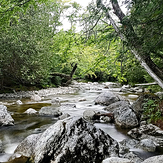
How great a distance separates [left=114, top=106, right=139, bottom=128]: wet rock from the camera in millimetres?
5852

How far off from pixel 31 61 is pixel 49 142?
1065cm

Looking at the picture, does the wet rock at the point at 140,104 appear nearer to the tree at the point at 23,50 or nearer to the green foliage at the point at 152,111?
the green foliage at the point at 152,111

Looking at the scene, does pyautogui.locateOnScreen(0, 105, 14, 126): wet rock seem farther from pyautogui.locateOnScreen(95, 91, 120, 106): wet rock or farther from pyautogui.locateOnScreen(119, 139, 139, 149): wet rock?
pyautogui.locateOnScreen(95, 91, 120, 106): wet rock

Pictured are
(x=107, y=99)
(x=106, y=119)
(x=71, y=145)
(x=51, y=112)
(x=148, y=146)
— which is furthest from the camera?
(x=107, y=99)

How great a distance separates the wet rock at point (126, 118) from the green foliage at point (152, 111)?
47 cm

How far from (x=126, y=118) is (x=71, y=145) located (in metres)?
3.36

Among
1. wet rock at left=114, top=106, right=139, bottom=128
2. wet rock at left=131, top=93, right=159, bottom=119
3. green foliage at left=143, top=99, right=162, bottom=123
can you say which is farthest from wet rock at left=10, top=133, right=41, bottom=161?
wet rock at left=131, top=93, right=159, bottom=119

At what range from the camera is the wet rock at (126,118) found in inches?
230

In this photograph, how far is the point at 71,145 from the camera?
325 cm

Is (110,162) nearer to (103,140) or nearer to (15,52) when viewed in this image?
(103,140)

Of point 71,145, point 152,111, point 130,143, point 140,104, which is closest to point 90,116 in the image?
point 140,104

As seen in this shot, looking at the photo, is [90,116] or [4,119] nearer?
[4,119]

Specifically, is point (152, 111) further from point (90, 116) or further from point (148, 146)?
point (90, 116)

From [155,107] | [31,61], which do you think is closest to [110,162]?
[155,107]
